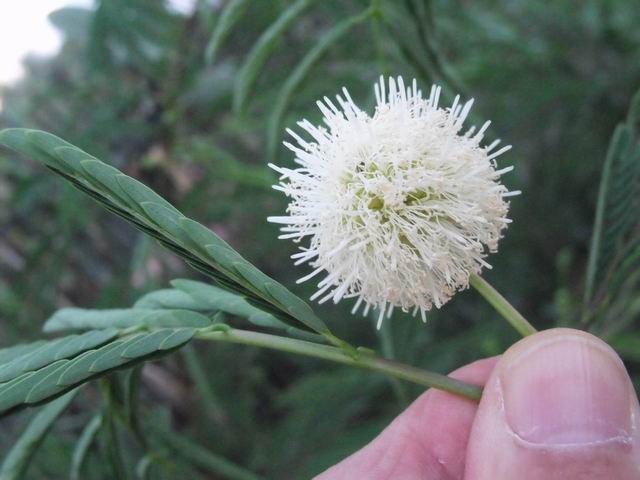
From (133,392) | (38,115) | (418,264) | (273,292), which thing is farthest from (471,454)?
(38,115)

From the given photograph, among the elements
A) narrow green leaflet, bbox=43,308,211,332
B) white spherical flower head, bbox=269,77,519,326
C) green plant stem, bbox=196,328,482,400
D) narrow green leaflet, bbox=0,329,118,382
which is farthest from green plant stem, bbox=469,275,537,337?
narrow green leaflet, bbox=0,329,118,382

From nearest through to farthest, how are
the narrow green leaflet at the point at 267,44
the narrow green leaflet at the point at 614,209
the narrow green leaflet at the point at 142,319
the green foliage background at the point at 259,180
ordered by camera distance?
the narrow green leaflet at the point at 142,319 → the narrow green leaflet at the point at 614,209 → the narrow green leaflet at the point at 267,44 → the green foliage background at the point at 259,180

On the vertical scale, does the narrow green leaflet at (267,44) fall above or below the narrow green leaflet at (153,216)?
above

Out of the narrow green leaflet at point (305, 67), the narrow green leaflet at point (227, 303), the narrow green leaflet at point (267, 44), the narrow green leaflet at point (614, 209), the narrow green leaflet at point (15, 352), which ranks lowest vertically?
the narrow green leaflet at point (614, 209)

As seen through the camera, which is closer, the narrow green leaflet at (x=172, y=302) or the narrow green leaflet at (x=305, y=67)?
the narrow green leaflet at (x=172, y=302)

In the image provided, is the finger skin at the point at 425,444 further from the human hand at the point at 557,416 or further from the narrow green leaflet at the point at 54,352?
the narrow green leaflet at the point at 54,352

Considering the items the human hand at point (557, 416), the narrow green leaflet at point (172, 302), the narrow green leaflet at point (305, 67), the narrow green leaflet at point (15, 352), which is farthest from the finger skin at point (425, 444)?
the narrow green leaflet at point (305, 67)
